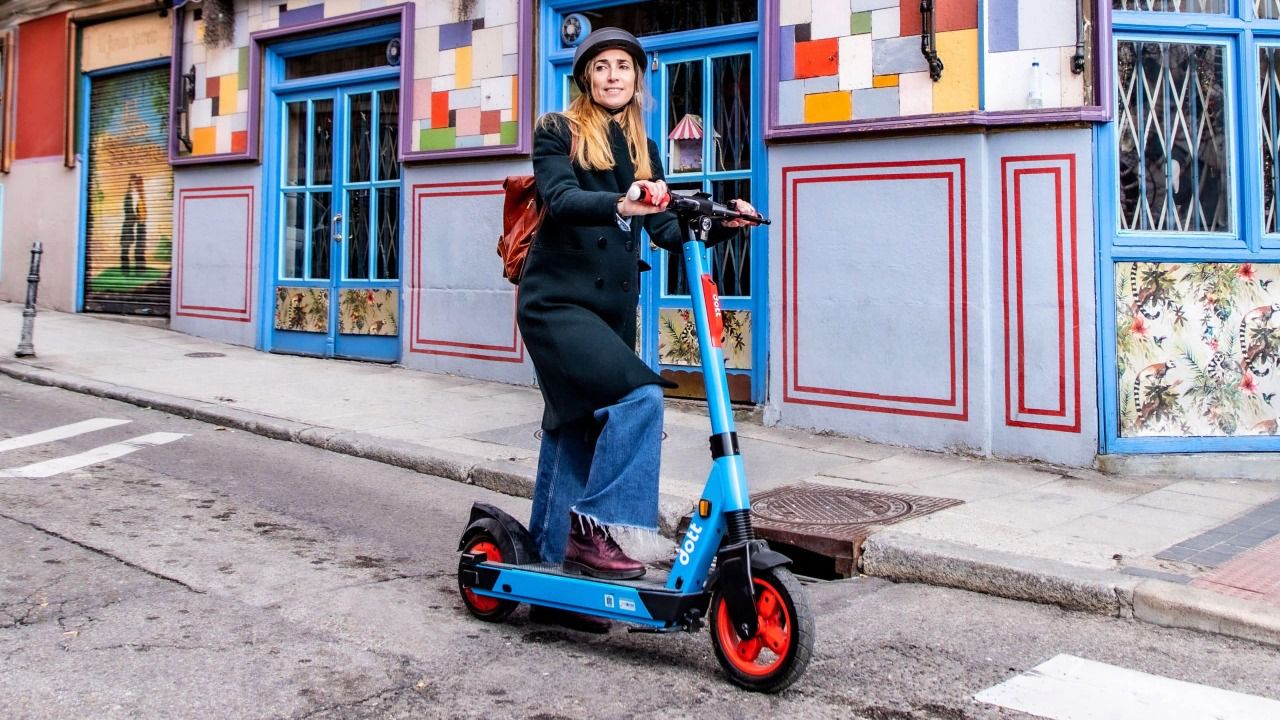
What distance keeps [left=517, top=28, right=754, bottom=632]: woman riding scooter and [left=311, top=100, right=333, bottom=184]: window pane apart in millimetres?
8204

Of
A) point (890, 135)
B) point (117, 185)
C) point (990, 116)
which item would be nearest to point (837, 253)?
point (890, 135)

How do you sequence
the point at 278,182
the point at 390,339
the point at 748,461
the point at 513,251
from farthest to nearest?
1. the point at 278,182
2. the point at 390,339
3. the point at 748,461
4. the point at 513,251

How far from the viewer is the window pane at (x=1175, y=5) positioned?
7.34 metres

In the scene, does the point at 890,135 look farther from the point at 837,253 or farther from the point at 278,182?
the point at 278,182

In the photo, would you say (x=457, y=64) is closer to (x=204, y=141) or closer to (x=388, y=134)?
(x=388, y=134)

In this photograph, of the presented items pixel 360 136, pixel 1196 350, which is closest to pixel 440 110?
pixel 360 136

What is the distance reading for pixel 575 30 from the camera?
377 inches

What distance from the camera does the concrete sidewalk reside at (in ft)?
15.0

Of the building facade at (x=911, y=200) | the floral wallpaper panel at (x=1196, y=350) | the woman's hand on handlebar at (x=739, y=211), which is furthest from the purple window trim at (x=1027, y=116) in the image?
the woman's hand on handlebar at (x=739, y=211)

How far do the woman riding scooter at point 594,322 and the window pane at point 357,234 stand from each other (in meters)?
7.67

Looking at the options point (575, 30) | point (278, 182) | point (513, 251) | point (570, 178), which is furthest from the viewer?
point (278, 182)

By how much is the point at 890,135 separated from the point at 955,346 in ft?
4.80

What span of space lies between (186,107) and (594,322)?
10063mm

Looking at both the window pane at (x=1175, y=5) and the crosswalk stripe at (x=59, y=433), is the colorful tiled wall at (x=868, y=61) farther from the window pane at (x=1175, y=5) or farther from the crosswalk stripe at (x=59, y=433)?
the crosswalk stripe at (x=59, y=433)
